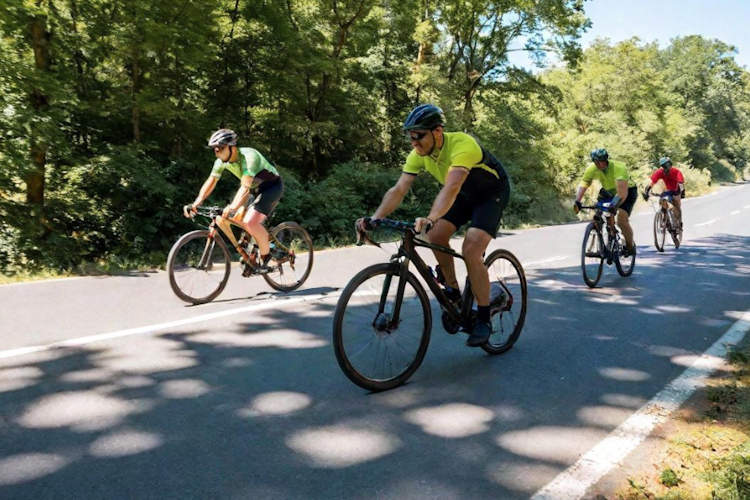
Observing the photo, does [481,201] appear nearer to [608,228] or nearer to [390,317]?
[390,317]

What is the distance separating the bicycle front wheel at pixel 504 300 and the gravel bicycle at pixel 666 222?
333 inches

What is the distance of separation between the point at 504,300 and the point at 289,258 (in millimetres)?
3387

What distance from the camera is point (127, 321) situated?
5621 mm

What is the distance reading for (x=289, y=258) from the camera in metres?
7.57

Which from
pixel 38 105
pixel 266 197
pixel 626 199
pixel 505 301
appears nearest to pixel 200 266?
pixel 266 197

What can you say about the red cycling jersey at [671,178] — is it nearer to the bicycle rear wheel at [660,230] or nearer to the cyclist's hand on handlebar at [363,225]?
the bicycle rear wheel at [660,230]

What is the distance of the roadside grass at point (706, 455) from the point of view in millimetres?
2793

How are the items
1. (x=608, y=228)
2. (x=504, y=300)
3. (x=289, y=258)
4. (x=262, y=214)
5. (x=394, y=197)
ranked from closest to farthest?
(x=394, y=197) → (x=504, y=300) → (x=262, y=214) → (x=289, y=258) → (x=608, y=228)

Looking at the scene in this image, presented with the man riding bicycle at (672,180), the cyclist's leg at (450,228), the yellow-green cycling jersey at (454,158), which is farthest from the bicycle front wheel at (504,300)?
the man riding bicycle at (672,180)

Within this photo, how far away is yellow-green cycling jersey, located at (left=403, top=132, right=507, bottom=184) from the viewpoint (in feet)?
14.0

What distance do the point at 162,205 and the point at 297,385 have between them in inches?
360

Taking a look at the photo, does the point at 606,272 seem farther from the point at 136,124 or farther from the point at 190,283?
the point at 136,124

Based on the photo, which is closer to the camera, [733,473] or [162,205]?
[733,473]

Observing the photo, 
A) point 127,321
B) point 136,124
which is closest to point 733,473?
point 127,321
